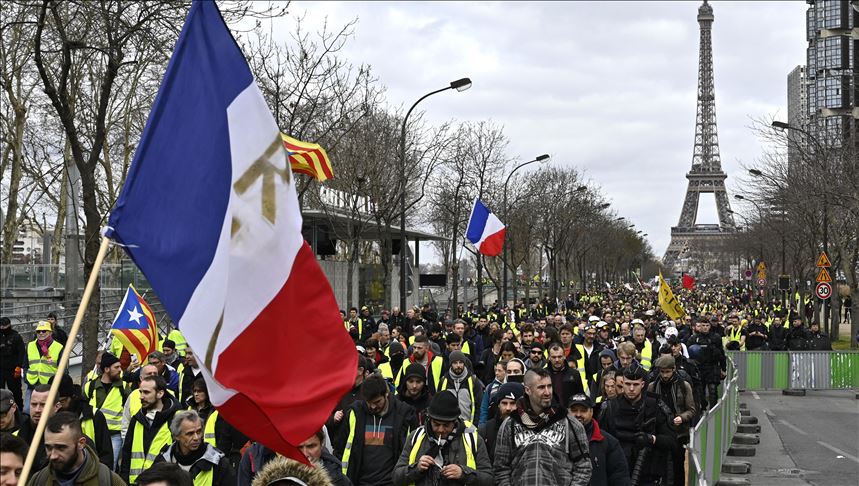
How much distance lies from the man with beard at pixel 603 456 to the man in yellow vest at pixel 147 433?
284 cm

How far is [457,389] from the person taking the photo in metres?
10.3

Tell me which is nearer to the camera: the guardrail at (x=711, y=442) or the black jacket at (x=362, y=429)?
the black jacket at (x=362, y=429)

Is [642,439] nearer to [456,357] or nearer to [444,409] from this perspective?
[456,357]

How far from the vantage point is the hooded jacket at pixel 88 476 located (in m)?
5.72

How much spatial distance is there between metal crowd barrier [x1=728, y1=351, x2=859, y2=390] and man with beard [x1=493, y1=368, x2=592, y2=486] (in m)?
20.5

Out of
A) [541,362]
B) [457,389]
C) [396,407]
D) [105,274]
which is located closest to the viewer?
[396,407]

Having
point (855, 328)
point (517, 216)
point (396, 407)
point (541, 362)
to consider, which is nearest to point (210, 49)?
point (396, 407)

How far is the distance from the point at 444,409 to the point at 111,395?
4.71 meters

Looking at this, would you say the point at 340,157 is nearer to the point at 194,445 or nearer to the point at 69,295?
the point at 69,295

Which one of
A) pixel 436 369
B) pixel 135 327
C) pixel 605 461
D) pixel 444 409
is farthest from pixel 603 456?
pixel 135 327

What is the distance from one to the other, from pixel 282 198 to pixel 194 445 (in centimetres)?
257

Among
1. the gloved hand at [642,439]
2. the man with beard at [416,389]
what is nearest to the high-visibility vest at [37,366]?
the man with beard at [416,389]

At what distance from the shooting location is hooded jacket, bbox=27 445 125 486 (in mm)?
5723

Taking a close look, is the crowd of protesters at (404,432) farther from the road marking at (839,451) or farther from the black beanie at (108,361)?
the road marking at (839,451)
